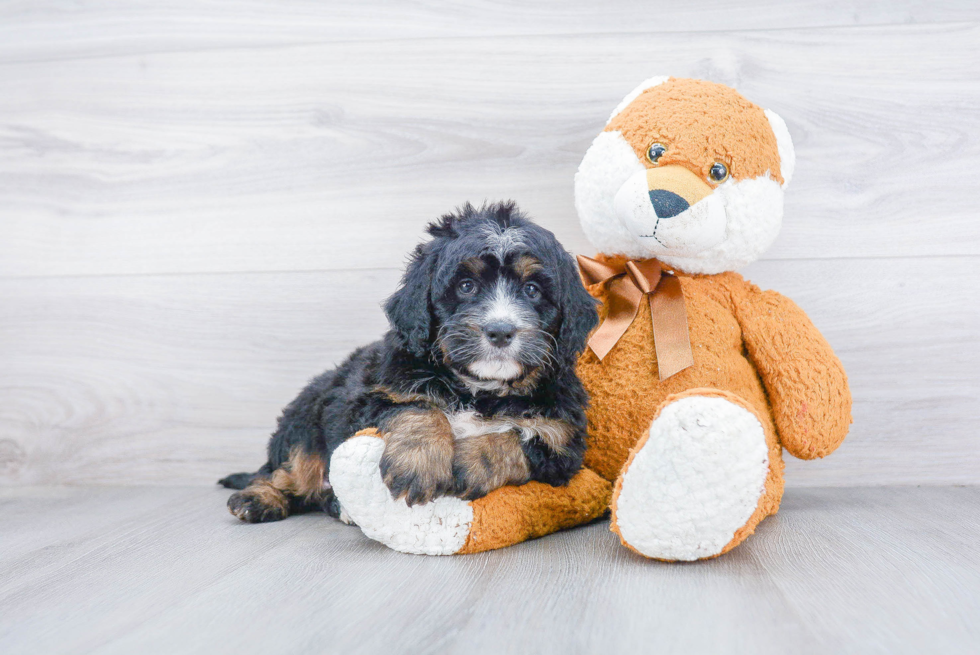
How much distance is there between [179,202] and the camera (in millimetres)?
2516

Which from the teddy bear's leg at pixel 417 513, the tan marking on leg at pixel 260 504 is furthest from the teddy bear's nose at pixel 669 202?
the tan marking on leg at pixel 260 504

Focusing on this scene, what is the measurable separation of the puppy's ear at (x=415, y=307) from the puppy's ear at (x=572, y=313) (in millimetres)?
290

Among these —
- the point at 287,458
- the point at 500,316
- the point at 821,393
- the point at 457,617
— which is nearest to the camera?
the point at 457,617

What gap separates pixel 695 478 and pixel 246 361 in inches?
65.5

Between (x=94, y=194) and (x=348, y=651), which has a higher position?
(x=94, y=194)

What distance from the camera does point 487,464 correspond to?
1559mm

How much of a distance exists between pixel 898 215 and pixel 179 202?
2342mm

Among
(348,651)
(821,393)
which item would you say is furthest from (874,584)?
(348,651)

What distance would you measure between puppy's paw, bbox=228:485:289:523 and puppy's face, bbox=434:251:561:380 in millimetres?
766

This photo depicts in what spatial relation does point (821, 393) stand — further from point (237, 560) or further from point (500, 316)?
point (237, 560)

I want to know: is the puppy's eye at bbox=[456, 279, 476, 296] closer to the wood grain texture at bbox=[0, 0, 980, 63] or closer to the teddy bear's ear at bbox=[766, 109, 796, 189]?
the teddy bear's ear at bbox=[766, 109, 796, 189]

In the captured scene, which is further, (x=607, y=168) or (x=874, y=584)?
(x=607, y=168)

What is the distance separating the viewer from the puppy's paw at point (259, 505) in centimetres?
199

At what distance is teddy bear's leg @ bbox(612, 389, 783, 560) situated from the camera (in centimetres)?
138
